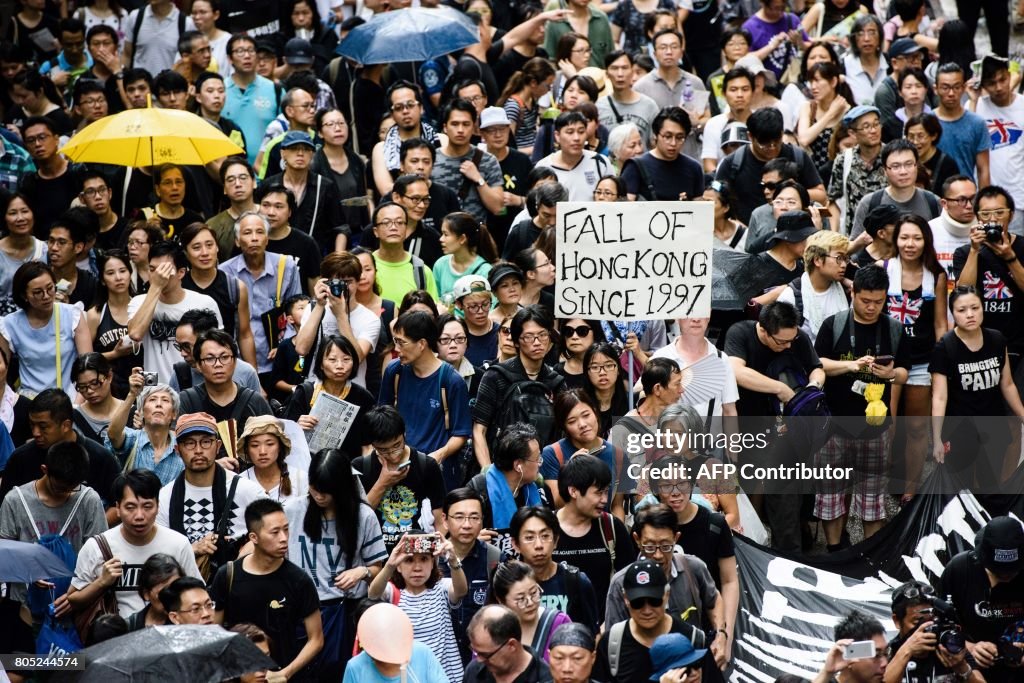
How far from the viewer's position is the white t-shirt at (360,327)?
39.2 ft

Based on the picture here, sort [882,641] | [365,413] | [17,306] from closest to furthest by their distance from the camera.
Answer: [882,641] < [365,413] < [17,306]

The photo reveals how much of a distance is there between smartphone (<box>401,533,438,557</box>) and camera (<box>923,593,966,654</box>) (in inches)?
99.9

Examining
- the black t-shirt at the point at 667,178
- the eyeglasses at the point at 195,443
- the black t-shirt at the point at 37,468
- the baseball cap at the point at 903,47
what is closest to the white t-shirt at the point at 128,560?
the eyeglasses at the point at 195,443

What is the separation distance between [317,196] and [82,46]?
14.8ft

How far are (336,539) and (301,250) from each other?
12.8 feet

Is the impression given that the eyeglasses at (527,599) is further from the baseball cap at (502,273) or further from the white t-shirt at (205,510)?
the baseball cap at (502,273)

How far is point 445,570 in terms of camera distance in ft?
32.3

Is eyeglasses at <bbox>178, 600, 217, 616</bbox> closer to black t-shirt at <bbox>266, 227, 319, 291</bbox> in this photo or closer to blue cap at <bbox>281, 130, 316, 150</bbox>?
black t-shirt at <bbox>266, 227, 319, 291</bbox>

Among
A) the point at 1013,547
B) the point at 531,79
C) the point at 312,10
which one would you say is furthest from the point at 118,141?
the point at 1013,547

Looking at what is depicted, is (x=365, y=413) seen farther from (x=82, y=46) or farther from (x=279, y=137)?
(x=82, y=46)

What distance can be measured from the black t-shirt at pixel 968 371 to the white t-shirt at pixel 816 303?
75 cm

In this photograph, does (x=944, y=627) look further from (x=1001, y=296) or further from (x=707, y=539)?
(x=1001, y=296)

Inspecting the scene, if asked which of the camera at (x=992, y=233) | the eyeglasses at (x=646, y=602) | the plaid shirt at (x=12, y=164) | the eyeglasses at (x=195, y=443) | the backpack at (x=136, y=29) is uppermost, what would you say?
the backpack at (x=136, y=29)

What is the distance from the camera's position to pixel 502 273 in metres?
12.0
